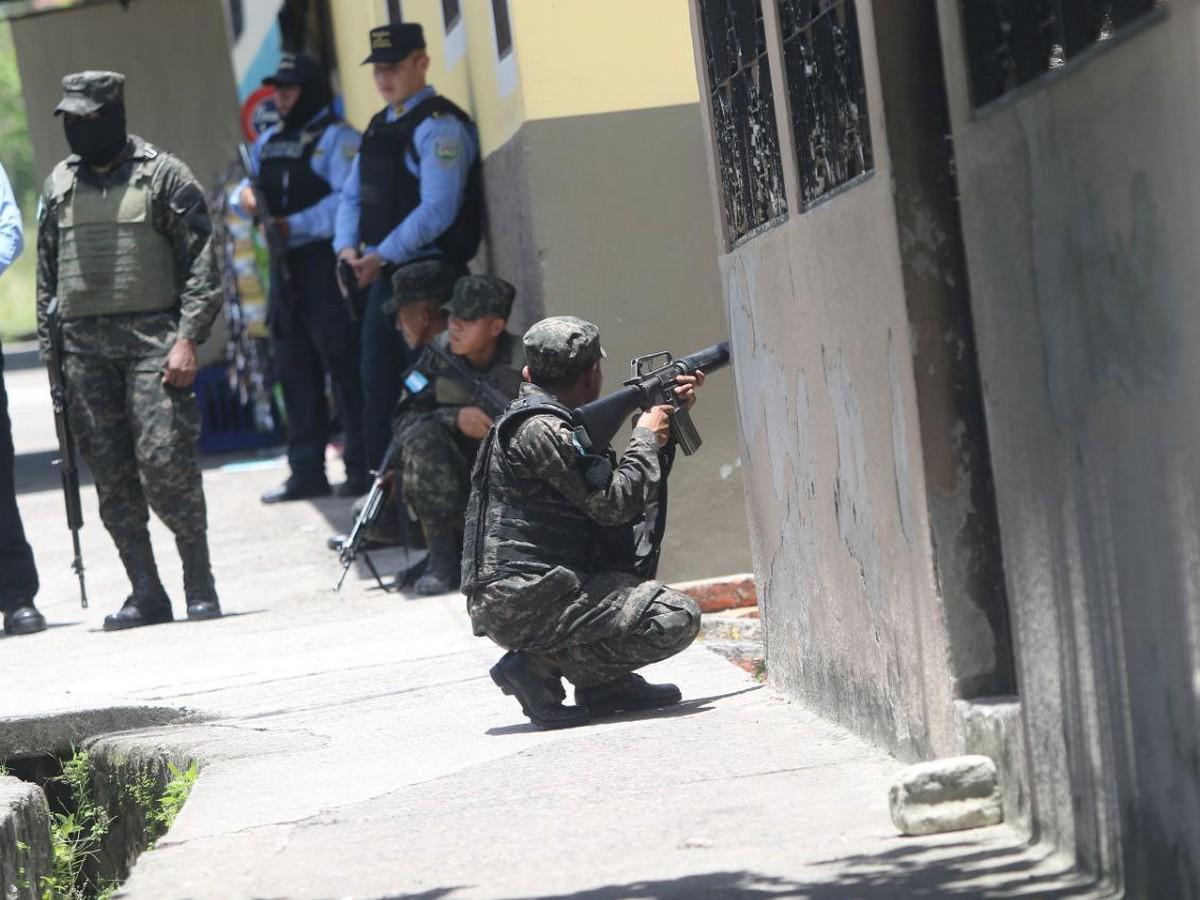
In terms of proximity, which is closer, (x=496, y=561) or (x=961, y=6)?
(x=961, y=6)

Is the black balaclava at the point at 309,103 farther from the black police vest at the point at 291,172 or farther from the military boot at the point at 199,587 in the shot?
the military boot at the point at 199,587

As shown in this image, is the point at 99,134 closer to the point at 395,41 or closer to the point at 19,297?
the point at 395,41

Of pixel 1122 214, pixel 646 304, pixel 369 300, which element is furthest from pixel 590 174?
pixel 1122 214

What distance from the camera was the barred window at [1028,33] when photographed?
306cm

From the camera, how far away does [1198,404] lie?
2771 mm

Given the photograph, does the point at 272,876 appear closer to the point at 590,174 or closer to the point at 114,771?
the point at 114,771

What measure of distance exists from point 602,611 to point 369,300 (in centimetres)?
399

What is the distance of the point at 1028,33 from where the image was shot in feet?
11.0

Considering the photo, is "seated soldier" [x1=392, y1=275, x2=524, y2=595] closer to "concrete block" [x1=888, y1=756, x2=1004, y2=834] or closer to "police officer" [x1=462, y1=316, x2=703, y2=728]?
"police officer" [x1=462, y1=316, x2=703, y2=728]

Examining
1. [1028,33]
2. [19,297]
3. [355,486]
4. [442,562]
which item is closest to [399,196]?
[442,562]

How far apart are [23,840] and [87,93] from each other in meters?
Answer: 3.28

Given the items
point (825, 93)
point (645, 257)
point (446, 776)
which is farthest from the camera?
point (645, 257)

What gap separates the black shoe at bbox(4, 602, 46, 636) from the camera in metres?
7.93

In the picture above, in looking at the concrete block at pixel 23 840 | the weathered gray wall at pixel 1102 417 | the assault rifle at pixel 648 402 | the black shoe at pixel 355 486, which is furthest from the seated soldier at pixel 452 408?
the weathered gray wall at pixel 1102 417
